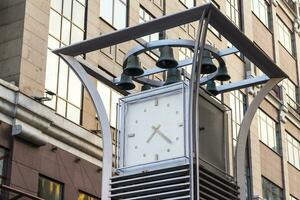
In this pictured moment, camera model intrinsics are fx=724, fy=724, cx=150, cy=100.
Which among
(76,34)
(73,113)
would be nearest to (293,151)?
(76,34)

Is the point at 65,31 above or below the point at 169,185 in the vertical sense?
above

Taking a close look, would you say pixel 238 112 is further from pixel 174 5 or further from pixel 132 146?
pixel 132 146

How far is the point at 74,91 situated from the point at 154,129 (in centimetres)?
1165

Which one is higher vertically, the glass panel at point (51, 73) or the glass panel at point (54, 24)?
the glass panel at point (54, 24)

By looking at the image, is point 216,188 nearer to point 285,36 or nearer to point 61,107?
point 61,107

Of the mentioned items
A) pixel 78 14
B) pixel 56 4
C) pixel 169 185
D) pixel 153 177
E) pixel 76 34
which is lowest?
pixel 169 185

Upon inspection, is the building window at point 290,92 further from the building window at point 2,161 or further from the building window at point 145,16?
the building window at point 2,161

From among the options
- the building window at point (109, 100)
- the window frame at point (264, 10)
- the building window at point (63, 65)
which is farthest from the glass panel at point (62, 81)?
the window frame at point (264, 10)

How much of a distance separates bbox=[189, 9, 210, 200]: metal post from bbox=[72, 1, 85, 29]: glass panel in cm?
1300

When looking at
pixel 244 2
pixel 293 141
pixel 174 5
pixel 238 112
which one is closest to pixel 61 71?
pixel 174 5

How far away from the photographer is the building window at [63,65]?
21.7 m

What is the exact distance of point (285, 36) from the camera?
44.2 meters

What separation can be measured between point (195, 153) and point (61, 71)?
1235 cm

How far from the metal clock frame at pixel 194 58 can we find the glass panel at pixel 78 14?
1107 centimetres
